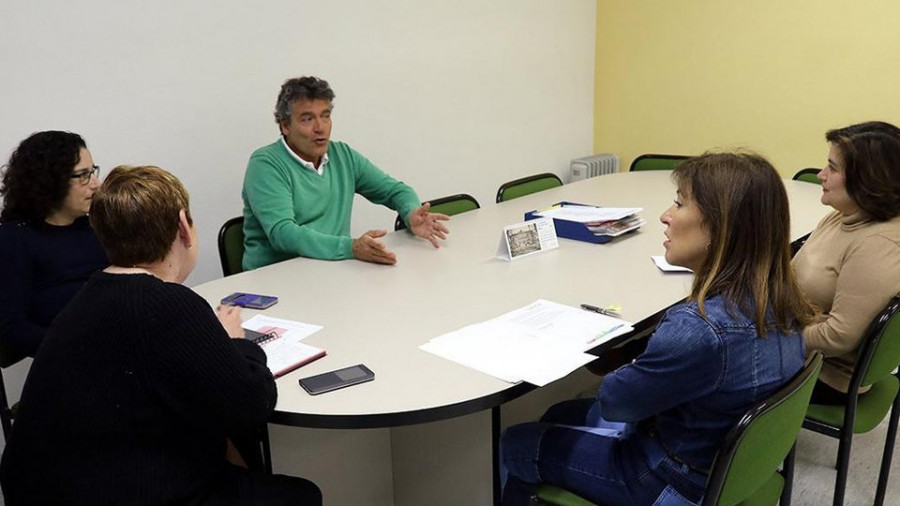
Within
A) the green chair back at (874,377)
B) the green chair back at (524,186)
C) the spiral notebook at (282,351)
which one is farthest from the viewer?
the green chair back at (524,186)

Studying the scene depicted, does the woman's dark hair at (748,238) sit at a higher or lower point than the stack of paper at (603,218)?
higher

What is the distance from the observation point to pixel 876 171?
1950mm

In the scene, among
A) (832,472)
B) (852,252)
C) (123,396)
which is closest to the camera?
(123,396)

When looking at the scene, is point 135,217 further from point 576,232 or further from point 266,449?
point 576,232

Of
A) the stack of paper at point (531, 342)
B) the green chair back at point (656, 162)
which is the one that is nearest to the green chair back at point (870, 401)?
the stack of paper at point (531, 342)

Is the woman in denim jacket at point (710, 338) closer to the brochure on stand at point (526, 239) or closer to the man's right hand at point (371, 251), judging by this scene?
the brochure on stand at point (526, 239)

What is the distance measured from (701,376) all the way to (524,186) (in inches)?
87.7

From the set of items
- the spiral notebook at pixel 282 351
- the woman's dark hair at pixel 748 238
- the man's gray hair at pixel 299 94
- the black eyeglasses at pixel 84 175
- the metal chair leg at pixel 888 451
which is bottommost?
the metal chair leg at pixel 888 451

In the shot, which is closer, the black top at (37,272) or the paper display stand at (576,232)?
the black top at (37,272)

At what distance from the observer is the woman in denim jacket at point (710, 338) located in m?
1.30

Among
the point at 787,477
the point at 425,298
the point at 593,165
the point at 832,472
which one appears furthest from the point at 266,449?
the point at 593,165

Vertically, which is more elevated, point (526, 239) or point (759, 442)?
point (526, 239)

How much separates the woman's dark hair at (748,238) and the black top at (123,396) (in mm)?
916

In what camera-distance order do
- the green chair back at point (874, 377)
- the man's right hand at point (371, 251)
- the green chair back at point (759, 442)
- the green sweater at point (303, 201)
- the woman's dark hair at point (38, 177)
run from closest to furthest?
1. the green chair back at point (759, 442)
2. the green chair back at point (874, 377)
3. the woman's dark hair at point (38, 177)
4. the man's right hand at point (371, 251)
5. the green sweater at point (303, 201)
